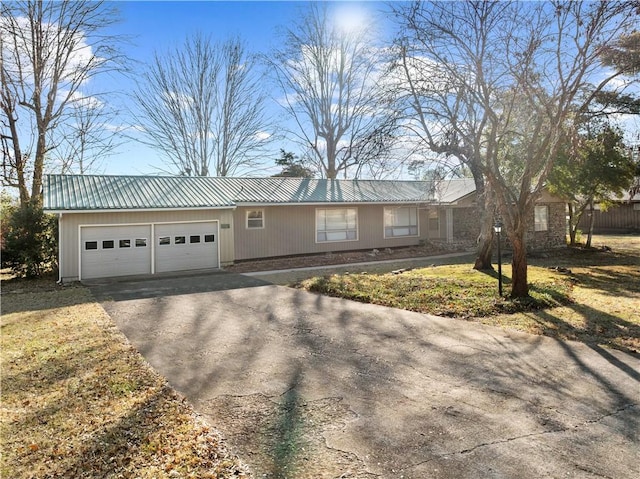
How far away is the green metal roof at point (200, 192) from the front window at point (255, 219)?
24.8 inches

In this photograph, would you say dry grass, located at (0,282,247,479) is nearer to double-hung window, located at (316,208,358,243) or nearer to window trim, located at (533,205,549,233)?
double-hung window, located at (316,208,358,243)

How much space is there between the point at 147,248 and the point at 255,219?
4354mm

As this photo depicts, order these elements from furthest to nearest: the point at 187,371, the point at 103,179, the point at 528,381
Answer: the point at 103,179 < the point at 187,371 < the point at 528,381

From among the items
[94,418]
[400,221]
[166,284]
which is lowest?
[94,418]

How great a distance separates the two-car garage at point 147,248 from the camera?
1378 cm

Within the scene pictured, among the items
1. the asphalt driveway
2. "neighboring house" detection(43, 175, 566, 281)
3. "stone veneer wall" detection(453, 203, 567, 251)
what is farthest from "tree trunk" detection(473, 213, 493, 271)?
"stone veneer wall" detection(453, 203, 567, 251)

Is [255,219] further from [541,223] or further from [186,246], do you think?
[541,223]

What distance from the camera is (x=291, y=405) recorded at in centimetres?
427

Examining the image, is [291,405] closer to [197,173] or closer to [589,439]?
[589,439]

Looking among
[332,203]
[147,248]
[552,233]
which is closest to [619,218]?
[552,233]

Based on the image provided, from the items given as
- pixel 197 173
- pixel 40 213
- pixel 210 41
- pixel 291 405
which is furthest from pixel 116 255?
pixel 210 41

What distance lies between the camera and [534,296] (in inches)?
367

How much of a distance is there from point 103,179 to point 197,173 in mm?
13574

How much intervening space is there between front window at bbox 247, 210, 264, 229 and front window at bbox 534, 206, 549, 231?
14.0 m
